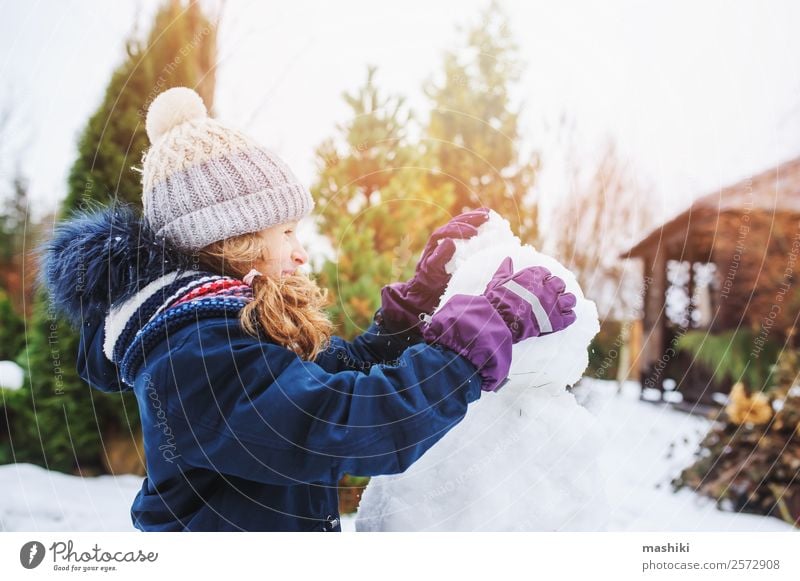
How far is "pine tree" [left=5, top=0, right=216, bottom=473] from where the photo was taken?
1352mm

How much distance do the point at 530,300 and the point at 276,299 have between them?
0.30 m

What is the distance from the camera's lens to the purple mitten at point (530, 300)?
0.73 meters

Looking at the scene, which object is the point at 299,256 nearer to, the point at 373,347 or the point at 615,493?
the point at 373,347

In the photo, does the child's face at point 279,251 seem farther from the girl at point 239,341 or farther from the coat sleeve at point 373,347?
the coat sleeve at point 373,347

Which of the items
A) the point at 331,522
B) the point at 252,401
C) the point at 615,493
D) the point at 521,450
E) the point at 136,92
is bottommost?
the point at 615,493

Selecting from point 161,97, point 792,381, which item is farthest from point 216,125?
Result: point 792,381

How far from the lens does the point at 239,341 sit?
703mm

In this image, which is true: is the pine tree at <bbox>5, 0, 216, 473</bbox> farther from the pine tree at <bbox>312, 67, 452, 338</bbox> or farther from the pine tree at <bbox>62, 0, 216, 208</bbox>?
the pine tree at <bbox>312, 67, 452, 338</bbox>

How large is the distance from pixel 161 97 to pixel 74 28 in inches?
22.4

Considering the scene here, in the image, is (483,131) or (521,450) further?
(483,131)

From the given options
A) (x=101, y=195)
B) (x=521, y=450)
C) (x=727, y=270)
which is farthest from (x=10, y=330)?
Answer: (x=727, y=270)

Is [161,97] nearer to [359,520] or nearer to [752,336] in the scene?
[359,520]

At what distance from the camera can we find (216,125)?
818 mm

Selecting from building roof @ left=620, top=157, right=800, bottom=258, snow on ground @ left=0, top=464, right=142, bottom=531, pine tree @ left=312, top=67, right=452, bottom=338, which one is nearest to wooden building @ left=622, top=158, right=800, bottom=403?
building roof @ left=620, top=157, right=800, bottom=258
